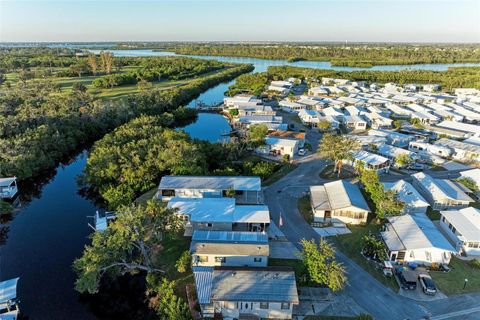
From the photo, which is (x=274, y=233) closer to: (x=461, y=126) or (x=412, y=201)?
(x=412, y=201)

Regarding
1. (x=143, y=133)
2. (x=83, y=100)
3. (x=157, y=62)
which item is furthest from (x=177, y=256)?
(x=157, y=62)

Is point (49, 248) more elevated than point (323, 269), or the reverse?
point (323, 269)

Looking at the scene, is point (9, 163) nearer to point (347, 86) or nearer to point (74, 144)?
point (74, 144)

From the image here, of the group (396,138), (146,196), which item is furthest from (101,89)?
(396,138)

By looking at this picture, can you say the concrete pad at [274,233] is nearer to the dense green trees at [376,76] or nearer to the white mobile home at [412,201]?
the white mobile home at [412,201]

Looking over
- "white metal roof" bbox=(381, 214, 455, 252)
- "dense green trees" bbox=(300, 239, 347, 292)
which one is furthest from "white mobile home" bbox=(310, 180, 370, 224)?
"dense green trees" bbox=(300, 239, 347, 292)

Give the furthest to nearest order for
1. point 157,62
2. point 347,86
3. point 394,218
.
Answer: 1. point 157,62
2. point 347,86
3. point 394,218

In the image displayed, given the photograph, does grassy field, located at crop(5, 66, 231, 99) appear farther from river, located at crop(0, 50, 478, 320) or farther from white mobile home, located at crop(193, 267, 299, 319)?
white mobile home, located at crop(193, 267, 299, 319)
